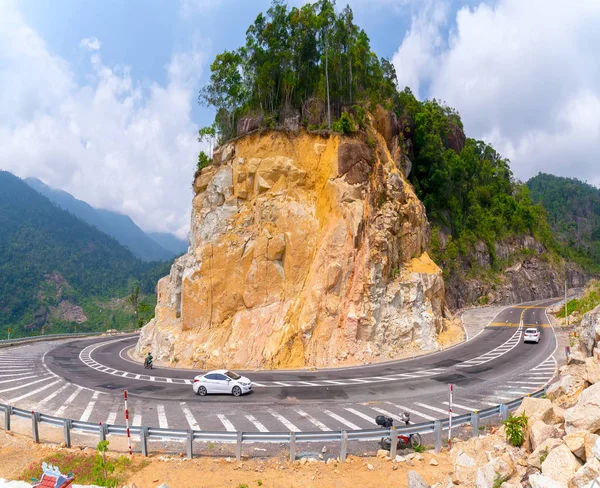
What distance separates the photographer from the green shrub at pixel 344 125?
105 ft

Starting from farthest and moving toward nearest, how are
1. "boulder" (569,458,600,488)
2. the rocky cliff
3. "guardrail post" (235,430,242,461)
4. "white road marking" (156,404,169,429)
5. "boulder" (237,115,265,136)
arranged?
"boulder" (237,115,265,136)
the rocky cliff
"white road marking" (156,404,169,429)
"guardrail post" (235,430,242,461)
"boulder" (569,458,600,488)

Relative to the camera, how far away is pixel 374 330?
2780cm

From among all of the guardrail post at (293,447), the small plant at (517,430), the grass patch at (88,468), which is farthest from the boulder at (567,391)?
the grass patch at (88,468)

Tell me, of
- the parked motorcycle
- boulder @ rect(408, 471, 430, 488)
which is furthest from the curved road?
boulder @ rect(408, 471, 430, 488)

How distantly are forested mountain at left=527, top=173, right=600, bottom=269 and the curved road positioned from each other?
3542 inches

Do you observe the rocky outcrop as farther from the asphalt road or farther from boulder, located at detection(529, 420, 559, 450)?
boulder, located at detection(529, 420, 559, 450)

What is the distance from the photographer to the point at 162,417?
1477 cm

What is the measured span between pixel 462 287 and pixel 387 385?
4142cm

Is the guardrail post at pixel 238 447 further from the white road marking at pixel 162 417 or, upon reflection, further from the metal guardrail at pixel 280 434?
the white road marking at pixel 162 417

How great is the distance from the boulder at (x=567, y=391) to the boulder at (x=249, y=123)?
1107 inches

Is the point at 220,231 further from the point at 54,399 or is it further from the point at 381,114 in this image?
the point at 381,114

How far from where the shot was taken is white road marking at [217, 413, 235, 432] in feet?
43.1

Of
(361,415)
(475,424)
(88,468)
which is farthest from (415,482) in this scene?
(88,468)

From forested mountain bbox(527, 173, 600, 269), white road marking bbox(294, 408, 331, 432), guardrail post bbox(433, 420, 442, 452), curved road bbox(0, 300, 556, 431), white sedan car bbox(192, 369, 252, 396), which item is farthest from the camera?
forested mountain bbox(527, 173, 600, 269)
